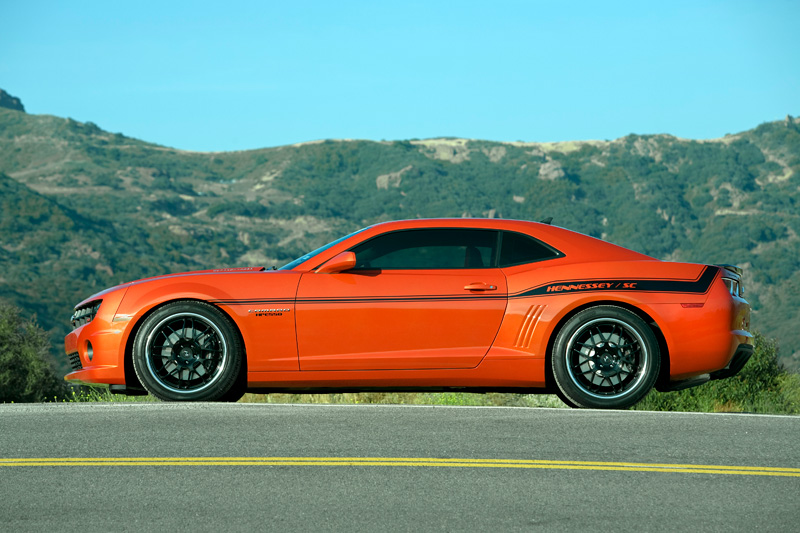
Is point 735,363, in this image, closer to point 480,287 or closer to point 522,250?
point 522,250

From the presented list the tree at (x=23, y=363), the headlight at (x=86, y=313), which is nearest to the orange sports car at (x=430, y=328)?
the headlight at (x=86, y=313)

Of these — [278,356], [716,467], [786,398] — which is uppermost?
[278,356]

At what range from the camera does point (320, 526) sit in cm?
436

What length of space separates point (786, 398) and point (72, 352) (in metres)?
14.4

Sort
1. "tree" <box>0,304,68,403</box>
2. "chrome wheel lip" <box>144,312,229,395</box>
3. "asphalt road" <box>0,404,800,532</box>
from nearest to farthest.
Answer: "asphalt road" <box>0,404,800,532</box> < "chrome wheel lip" <box>144,312,229,395</box> < "tree" <box>0,304,68,403</box>

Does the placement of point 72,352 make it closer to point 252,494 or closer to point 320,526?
point 252,494

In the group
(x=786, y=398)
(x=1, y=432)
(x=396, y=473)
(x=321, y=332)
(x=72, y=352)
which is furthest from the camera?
(x=786, y=398)

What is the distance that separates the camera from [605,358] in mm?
7535

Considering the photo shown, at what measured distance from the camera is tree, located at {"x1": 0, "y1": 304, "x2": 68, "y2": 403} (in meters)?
42.5

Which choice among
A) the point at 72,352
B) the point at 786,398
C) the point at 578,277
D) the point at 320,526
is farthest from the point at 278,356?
the point at 786,398

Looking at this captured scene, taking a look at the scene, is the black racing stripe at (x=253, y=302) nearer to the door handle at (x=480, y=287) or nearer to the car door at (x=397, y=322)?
the car door at (x=397, y=322)

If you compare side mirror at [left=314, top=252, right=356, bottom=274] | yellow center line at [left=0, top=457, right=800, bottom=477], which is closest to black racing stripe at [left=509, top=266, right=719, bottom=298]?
side mirror at [left=314, top=252, right=356, bottom=274]

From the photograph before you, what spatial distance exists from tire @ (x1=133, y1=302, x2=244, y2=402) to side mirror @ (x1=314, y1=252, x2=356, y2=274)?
2.76 ft

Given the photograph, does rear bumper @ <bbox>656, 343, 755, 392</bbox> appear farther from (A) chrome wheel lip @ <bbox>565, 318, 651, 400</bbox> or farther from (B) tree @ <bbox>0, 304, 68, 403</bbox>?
(B) tree @ <bbox>0, 304, 68, 403</bbox>
